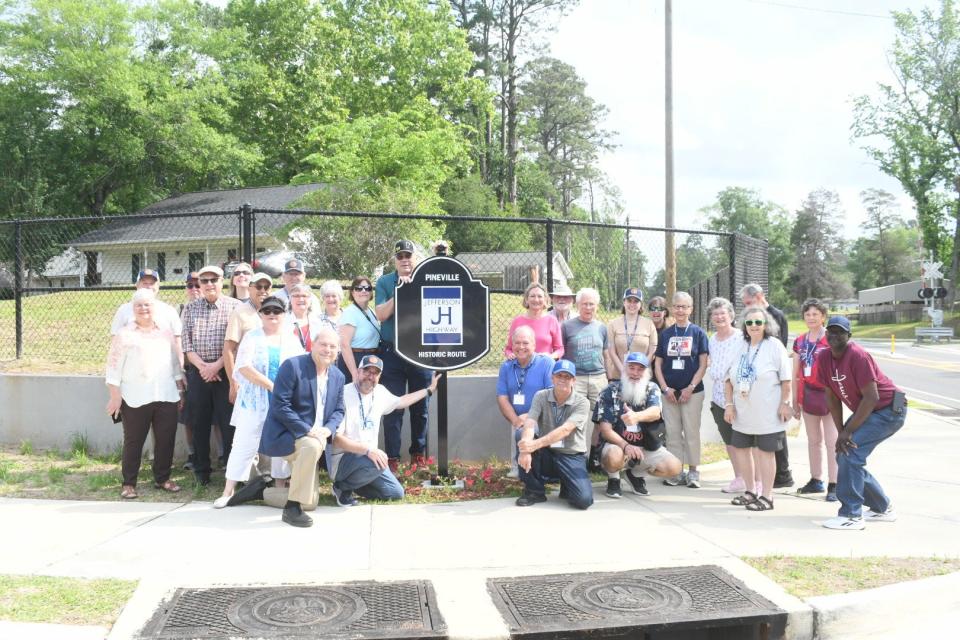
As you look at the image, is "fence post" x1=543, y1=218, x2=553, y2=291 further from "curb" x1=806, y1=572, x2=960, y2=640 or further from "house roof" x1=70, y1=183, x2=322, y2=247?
"house roof" x1=70, y1=183, x2=322, y2=247

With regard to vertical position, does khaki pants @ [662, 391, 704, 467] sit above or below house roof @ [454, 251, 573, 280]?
below

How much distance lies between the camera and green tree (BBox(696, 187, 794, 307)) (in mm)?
89250

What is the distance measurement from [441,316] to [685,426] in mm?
2659

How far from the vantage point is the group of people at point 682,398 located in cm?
573

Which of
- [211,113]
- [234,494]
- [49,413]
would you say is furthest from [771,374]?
[211,113]

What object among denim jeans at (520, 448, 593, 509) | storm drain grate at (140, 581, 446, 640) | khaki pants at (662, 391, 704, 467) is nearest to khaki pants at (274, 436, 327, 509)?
storm drain grate at (140, 581, 446, 640)

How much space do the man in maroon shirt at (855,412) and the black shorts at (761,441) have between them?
1.88 ft

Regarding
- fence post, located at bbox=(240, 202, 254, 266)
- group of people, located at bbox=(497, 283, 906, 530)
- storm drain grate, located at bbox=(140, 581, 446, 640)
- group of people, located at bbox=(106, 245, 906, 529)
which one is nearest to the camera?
storm drain grate, located at bbox=(140, 581, 446, 640)

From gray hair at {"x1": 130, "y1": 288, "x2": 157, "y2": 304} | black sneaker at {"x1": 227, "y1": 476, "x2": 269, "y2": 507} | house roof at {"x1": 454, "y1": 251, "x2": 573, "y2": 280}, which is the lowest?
black sneaker at {"x1": 227, "y1": 476, "x2": 269, "y2": 507}

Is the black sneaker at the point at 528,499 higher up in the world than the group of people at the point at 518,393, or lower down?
lower down

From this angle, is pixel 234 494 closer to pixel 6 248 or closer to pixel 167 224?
pixel 6 248

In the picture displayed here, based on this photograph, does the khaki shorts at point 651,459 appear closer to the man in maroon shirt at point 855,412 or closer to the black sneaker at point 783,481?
the black sneaker at point 783,481

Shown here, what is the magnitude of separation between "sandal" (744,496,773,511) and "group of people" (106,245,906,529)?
0.05 feet

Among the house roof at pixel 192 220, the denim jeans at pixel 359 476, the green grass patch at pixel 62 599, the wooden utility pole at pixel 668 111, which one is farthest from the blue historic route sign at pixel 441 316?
the house roof at pixel 192 220
